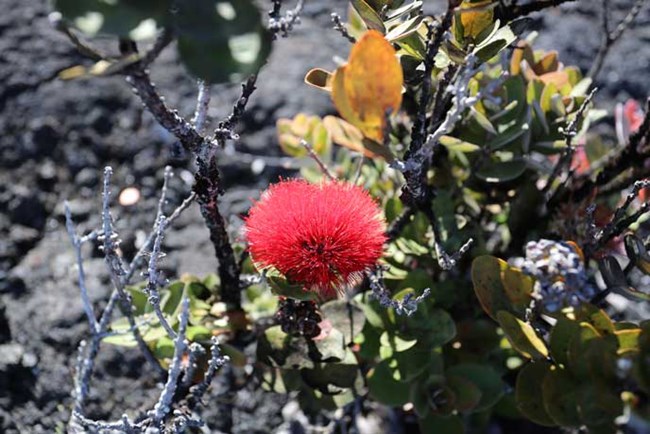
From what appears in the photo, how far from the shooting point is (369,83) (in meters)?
0.85

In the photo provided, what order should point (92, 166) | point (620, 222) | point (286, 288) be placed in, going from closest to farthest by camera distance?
point (286, 288) → point (620, 222) → point (92, 166)

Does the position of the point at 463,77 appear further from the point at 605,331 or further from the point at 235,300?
the point at 235,300

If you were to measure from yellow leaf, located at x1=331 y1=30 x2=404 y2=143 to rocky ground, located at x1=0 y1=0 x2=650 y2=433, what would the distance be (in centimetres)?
75

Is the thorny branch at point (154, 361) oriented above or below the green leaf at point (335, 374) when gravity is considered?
above

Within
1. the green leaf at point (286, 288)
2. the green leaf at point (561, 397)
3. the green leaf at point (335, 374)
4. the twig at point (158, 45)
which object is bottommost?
the green leaf at point (335, 374)

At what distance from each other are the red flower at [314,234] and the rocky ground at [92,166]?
63 centimetres

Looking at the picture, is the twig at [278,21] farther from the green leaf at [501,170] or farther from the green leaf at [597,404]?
the green leaf at [597,404]

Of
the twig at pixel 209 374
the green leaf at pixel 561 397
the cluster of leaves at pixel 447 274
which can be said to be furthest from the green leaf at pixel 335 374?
the green leaf at pixel 561 397

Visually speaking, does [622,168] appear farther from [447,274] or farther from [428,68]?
[428,68]

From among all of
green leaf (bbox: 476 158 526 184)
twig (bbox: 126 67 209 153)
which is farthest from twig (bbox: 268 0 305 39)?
green leaf (bbox: 476 158 526 184)

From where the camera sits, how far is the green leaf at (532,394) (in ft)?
3.60

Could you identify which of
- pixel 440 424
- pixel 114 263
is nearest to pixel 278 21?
pixel 114 263

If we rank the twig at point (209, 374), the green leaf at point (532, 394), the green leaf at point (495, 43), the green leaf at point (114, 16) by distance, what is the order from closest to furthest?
the green leaf at point (114, 16) < the green leaf at point (495, 43) < the twig at point (209, 374) < the green leaf at point (532, 394)

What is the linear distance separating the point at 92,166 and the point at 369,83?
3.90 feet
